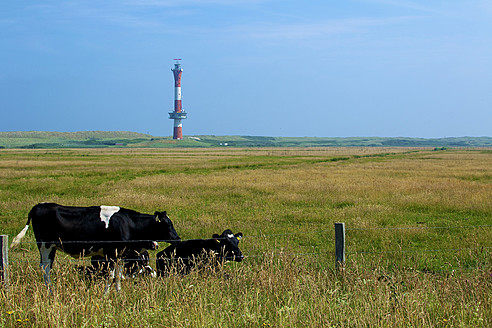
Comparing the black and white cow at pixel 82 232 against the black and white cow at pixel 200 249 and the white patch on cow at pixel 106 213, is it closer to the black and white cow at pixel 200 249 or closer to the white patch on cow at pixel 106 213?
the white patch on cow at pixel 106 213

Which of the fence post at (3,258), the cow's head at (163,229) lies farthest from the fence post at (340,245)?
the fence post at (3,258)

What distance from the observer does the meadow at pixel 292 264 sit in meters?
5.27

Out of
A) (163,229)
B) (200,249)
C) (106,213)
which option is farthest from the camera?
(200,249)

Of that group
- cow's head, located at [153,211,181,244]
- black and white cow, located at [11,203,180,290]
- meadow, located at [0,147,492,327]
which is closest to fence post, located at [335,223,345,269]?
meadow, located at [0,147,492,327]

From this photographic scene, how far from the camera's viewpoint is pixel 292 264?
24.3 feet

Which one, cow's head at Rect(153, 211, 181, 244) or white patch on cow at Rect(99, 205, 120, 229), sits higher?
white patch on cow at Rect(99, 205, 120, 229)

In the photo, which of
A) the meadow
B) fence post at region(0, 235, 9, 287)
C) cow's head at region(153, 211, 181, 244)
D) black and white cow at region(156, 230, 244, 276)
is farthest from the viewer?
black and white cow at region(156, 230, 244, 276)

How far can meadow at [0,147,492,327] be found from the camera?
5266 millimetres

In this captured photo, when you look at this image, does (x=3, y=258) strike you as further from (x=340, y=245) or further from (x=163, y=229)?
(x=340, y=245)

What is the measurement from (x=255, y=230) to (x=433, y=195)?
37.1 feet

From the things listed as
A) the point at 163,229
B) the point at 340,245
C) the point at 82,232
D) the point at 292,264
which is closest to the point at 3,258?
the point at 82,232

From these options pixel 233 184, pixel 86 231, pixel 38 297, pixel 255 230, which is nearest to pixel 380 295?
pixel 38 297

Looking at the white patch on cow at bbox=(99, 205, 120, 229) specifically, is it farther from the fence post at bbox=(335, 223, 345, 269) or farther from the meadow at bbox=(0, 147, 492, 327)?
the fence post at bbox=(335, 223, 345, 269)

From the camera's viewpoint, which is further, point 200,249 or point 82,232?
point 200,249
